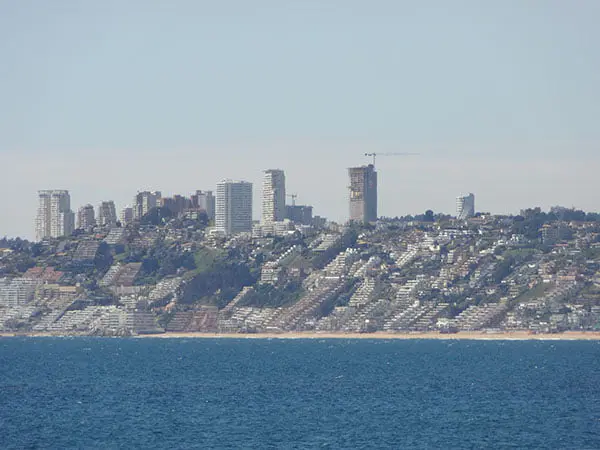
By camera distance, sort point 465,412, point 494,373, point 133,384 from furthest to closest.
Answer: point 494,373, point 133,384, point 465,412

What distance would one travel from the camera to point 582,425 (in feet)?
358

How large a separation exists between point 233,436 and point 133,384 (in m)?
54.1

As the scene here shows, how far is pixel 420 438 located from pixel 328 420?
1304 centimetres

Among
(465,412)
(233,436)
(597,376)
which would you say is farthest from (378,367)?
(233,436)

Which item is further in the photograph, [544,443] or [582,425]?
[582,425]

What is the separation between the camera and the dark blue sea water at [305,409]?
339 ft

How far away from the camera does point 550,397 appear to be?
133 meters

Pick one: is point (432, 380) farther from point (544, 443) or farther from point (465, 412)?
point (544, 443)

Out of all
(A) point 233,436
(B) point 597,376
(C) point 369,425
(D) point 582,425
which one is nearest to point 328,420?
(C) point 369,425

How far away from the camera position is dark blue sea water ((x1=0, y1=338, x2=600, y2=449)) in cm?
10319

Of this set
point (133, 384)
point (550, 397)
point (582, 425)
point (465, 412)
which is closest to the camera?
point (582, 425)

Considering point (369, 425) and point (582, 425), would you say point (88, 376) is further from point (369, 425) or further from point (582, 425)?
point (582, 425)

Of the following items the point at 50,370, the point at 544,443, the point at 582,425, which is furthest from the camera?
the point at 50,370

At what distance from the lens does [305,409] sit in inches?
4899
